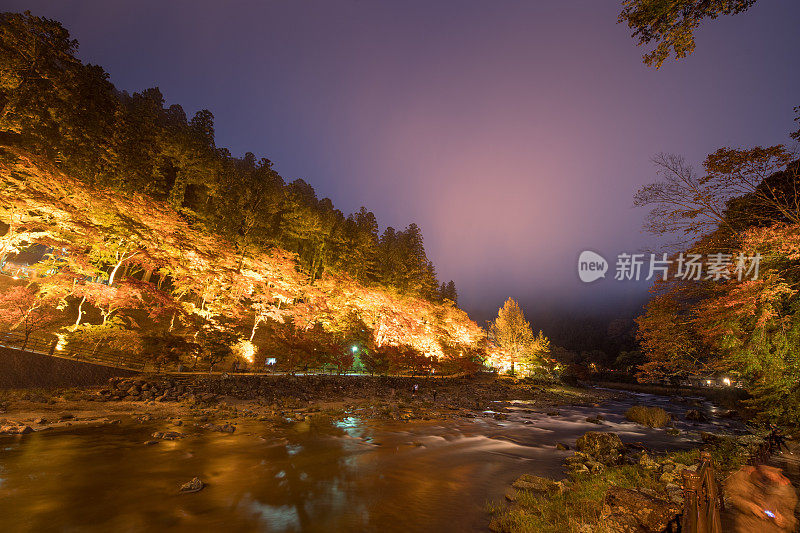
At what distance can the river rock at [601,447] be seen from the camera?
1138 cm

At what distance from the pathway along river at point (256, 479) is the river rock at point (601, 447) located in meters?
1.00

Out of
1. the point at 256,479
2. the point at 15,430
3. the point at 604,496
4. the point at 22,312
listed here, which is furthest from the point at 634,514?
the point at 22,312

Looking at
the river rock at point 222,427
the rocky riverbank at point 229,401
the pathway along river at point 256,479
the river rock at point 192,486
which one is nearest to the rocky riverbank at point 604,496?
the pathway along river at point 256,479

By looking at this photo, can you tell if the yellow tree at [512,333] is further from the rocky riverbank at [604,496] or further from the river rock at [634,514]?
the river rock at [634,514]

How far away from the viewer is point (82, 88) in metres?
17.2

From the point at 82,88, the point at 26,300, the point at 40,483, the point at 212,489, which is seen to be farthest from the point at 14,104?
the point at 212,489

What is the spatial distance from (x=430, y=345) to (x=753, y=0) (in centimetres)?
2426

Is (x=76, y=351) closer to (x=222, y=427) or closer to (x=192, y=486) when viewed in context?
(x=222, y=427)

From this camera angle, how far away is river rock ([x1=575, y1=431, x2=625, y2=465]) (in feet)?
37.3

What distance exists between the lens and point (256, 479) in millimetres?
7816

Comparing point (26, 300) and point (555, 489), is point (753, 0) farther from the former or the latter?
point (26, 300)

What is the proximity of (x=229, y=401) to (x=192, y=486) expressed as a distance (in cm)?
923

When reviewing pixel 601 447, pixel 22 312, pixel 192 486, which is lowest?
pixel 192 486

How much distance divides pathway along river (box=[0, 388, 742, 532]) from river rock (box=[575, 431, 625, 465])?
1001mm
